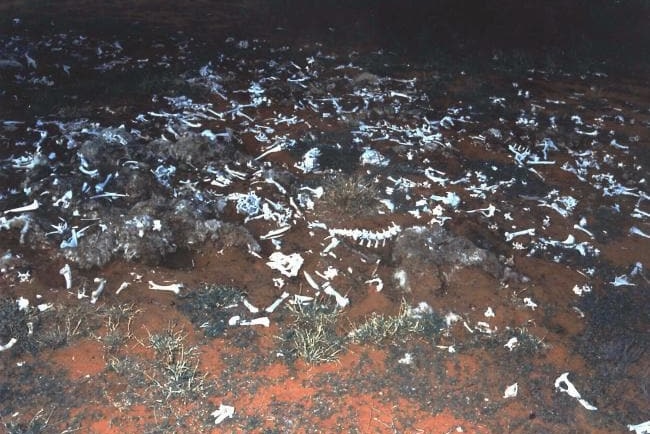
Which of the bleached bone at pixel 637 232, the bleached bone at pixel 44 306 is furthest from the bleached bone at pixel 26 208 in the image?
the bleached bone at pixel 637 232

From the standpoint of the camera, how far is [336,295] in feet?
13.1

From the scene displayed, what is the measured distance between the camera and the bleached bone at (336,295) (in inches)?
155

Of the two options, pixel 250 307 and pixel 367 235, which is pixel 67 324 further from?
pixel 367 235

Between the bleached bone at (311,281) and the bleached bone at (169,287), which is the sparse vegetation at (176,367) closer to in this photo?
the bleached bone at (169,287)

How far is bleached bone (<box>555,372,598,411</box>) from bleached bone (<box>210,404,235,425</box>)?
6.69 ft

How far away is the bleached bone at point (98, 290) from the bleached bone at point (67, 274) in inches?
7.0

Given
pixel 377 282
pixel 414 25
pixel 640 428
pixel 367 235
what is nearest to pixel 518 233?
pixel 367 235

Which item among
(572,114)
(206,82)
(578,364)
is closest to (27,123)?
(206,82)

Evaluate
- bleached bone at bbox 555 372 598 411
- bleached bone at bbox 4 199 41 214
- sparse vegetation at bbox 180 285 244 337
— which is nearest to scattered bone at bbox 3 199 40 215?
bleached bone at bbox 4 199 41 214

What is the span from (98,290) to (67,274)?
12.7 inches

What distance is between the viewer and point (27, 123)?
5652mm

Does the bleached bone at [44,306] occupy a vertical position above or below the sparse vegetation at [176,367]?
above

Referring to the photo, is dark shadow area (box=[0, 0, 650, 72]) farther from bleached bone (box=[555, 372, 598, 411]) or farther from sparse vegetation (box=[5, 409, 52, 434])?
sparse vegetation (box=[5, 409, 52, 434])

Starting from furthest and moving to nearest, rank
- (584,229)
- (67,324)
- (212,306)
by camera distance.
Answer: (584,229), (212,306), (67,324)
